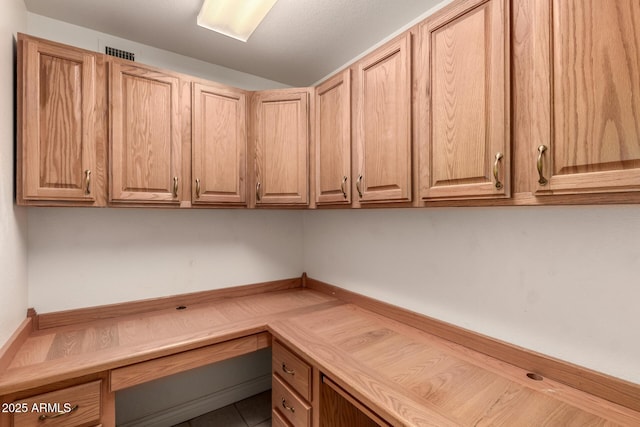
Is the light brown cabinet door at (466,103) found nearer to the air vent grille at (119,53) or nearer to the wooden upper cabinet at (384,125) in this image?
→ the wooden upper cabinet at (384,125)

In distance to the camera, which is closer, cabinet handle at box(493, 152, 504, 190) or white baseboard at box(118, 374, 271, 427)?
cabinet handle at box(493, 152, 504, 190)

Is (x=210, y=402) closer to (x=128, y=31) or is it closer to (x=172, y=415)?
(x=172, y=415)

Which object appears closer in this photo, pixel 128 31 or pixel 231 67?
pixel 128 31

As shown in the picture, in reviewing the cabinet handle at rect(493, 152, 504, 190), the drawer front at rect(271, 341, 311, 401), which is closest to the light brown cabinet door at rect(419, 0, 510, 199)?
the cabinet handle at rect(493, 152, 504, 190)

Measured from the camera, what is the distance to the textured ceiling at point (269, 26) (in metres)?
1.48

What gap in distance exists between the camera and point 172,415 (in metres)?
1.97

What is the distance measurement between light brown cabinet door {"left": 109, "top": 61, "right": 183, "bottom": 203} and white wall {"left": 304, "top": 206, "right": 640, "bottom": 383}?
1301mm

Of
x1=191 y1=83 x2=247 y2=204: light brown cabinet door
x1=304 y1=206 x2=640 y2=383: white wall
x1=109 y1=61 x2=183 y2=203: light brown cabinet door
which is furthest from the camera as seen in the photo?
x1=191 y1=83 x2=247 y2=204: light brown cabinet door

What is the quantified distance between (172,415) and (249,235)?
52.3 inches

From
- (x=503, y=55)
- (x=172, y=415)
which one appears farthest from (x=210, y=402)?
(x=503, y=55)

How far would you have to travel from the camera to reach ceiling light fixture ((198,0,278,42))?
133cm

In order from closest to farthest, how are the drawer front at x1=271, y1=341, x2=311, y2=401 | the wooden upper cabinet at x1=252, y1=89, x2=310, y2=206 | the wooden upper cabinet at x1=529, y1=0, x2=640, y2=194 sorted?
the wooden upper cabinet at x1=529, y1=0, x2=640, y2=194 < the drawer front at x1=271, y1=341, x2=311, y2=401 < the wooden upper cabinet at x1=252, y1=89, x2=310, y2=206

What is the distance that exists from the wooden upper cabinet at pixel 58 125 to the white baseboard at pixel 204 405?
1484 millimetres

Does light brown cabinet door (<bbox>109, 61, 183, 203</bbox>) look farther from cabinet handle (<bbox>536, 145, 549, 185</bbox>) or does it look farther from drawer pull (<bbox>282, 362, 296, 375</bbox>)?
cabinet handle (<bbox>536, 145, 549, 185</bbox>)
